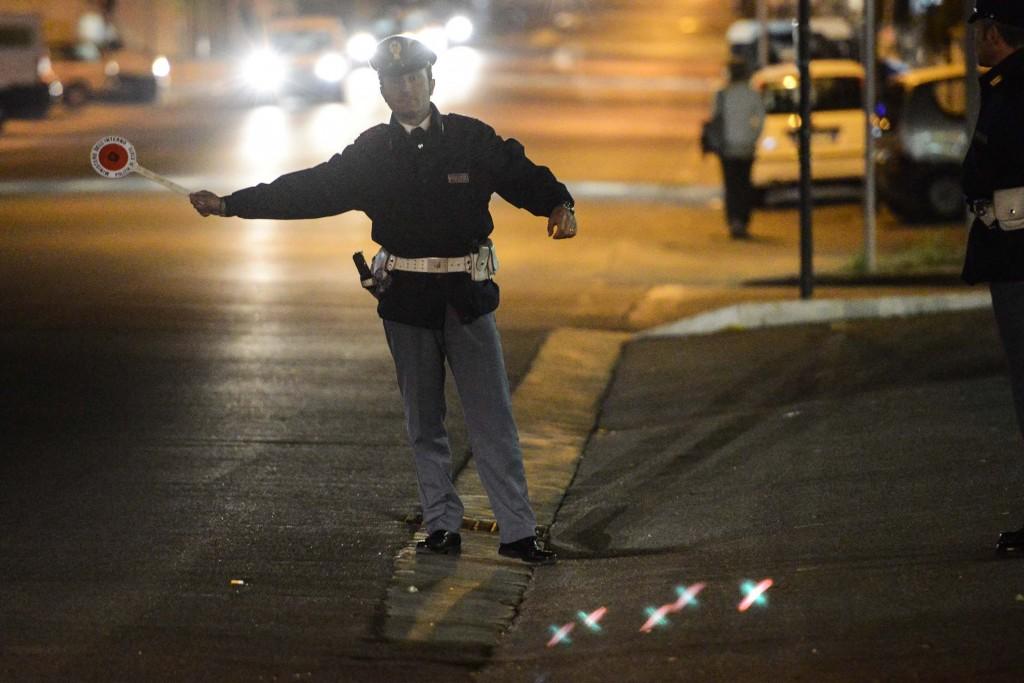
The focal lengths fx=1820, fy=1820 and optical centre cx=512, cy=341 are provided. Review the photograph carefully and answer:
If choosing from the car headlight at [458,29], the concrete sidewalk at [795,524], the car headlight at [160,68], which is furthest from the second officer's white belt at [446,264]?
the car headlight at [458,29]

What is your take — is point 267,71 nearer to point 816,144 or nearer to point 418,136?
point 816,144

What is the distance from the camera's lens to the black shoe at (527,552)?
6844 millimetres

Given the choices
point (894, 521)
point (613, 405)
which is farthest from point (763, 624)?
point (613, 405)

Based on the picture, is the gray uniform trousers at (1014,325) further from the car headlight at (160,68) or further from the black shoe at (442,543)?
the car headlight at (160,68)

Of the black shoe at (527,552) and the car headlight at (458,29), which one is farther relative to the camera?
the car headlight at (458,29)

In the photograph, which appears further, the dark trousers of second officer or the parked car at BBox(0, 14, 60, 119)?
the parked car at BBox(0, 14, 60, 119)

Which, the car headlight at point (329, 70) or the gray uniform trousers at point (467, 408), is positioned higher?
the car headlight at point (329, 70)

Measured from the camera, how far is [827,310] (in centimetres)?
1273

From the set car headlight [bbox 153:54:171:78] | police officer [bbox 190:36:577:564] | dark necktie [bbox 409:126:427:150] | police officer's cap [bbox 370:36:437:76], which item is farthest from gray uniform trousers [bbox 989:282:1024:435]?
car headlight [bbox 153:54:171:78]

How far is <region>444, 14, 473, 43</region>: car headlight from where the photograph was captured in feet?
232

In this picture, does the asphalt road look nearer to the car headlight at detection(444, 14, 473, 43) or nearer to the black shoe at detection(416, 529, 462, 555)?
the black shoe at detection(416, 529, 462, 555)

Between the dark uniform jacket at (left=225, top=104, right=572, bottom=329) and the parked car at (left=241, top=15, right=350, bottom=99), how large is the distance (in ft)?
115

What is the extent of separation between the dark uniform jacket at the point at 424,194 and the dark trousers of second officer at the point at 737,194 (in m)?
12.7

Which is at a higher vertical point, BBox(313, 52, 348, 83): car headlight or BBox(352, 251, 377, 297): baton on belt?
BBox(313, 52, 348, 83): car headlight
